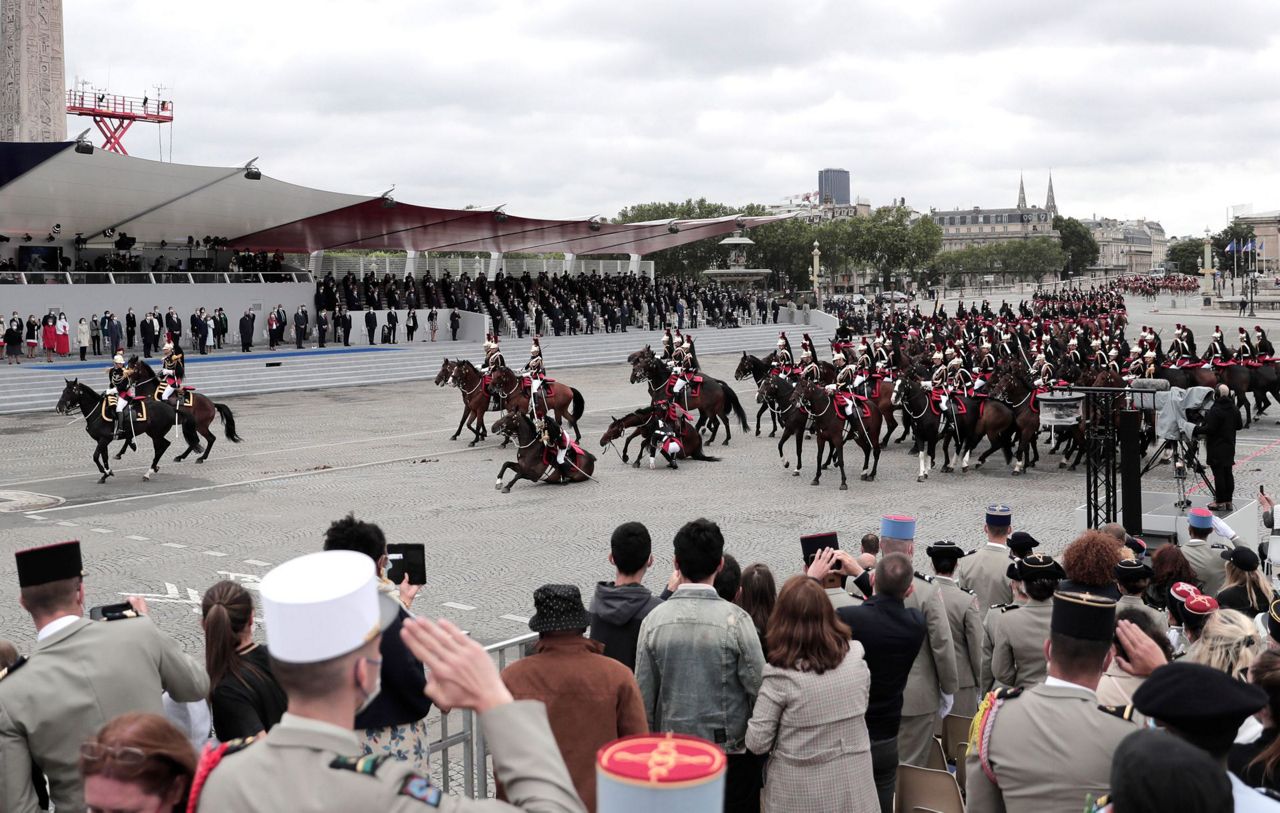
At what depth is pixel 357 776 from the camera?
2.01 m

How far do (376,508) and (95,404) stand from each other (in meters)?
6.02

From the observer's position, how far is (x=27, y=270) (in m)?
35.6

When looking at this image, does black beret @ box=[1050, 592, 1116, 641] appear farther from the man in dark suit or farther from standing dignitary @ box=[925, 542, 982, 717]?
standing dignitary @ box=[925, 542, 982, 717]

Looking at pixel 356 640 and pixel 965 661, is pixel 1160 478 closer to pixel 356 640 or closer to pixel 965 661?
pixel 965 661

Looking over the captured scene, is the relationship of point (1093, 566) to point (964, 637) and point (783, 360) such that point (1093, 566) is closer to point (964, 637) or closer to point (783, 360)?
point (964, 637)

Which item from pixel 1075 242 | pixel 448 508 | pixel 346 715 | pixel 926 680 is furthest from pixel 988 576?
pixel 1075 242

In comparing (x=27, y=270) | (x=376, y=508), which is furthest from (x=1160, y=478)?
(x=27, y=270)

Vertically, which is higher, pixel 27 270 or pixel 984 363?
pixel 27 270

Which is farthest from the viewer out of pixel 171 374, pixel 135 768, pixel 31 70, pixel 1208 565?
pixel 31 70

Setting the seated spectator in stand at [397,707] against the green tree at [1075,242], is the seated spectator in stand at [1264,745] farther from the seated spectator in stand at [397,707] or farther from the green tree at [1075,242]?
the green tree at [1075,242]

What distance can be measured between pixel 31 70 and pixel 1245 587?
4091cm

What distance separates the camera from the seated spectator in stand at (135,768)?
7.80ft

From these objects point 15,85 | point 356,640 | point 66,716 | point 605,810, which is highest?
point 15,85

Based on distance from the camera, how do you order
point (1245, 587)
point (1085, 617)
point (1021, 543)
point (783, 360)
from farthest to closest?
1. point (783, 360)
2. point (1021, 543)
3. point (1245, 587)
4. point (1085, 617)
